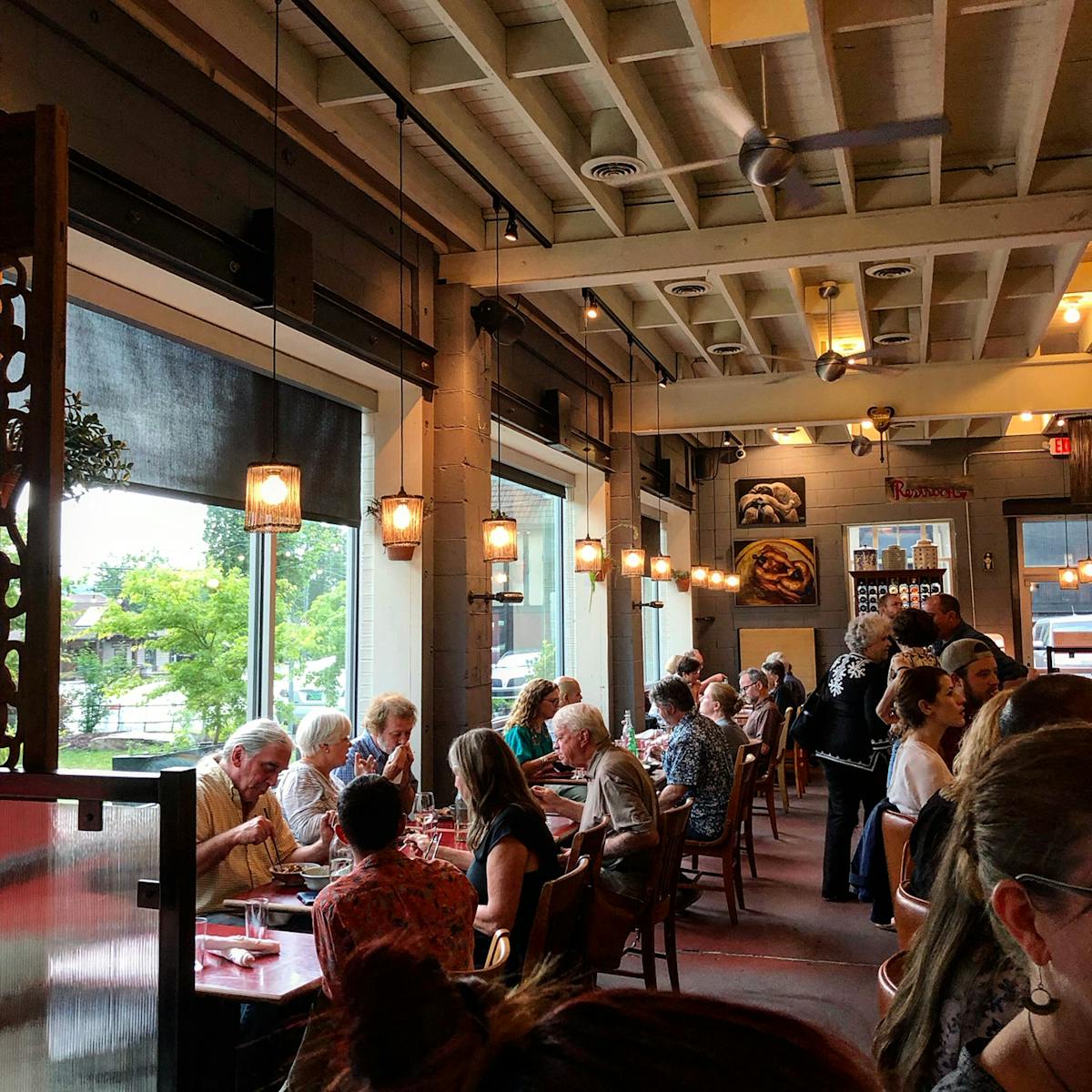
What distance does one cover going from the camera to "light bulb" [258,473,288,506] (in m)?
4.14

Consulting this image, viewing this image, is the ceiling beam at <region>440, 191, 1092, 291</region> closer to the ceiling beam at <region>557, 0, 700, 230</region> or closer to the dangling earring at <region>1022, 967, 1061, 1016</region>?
the ceiling beam at <region>557, 0, 700, 230</region>

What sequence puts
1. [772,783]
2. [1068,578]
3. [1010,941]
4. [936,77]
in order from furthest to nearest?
[1068,578] → [772,783] → [936,77] → [1010,941]

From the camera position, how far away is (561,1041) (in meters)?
0.64

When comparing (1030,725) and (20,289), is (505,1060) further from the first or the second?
(1030,725)

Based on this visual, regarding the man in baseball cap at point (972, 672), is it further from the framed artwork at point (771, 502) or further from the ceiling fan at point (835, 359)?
the framed artwork at point (771, 502)

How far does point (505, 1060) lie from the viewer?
657 mm

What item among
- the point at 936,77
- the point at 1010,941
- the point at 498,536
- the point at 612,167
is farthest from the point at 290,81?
the point at 1010,941

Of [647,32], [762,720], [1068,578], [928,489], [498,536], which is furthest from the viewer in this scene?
[928,489]

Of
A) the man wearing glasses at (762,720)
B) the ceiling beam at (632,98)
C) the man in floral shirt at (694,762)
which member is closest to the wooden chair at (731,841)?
the man in floral shirt at (694,762)

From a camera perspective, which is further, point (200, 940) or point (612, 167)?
point (612, 167)

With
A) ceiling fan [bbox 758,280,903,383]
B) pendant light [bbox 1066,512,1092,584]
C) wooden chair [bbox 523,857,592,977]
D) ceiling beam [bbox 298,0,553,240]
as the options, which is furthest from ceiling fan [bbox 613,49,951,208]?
pendant light [bbox 1066,512,1092,584]

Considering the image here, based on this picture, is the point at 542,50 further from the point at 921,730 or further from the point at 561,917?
the point at 561,917

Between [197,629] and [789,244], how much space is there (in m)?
3.91

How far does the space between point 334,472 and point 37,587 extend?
420 cm
